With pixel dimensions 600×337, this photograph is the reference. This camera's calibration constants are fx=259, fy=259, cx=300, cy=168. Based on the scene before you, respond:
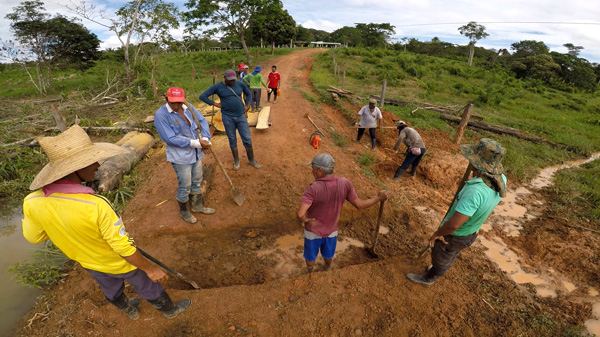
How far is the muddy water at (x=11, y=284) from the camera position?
292 centimetres

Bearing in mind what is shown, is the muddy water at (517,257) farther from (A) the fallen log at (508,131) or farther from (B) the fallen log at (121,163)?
(B) the fallen log at (121,163)

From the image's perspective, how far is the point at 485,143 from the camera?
242 cm

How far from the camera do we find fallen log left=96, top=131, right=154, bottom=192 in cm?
497

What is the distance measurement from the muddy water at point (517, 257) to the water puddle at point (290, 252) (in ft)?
5.95

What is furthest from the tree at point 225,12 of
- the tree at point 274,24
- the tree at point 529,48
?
the tree at point 529,48

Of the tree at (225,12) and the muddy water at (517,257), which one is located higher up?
the tree at (225,12)

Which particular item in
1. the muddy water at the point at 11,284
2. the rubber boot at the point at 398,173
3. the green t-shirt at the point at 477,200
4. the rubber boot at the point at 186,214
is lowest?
the muddy water at the point at 11,284

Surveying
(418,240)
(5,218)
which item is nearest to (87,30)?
(5,218)

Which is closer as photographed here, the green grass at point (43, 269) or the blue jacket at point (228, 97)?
the green grass at point (43, 269)

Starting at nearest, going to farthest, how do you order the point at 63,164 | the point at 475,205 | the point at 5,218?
1. the point at 63,164
2. the point at 475,205
3. the point at 5,218

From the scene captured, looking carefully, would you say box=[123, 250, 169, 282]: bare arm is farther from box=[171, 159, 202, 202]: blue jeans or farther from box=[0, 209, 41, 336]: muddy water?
box=[0, 209, 41, 336]: muddy water

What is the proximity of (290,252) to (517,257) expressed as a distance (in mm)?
3712

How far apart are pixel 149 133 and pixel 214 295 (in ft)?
20.6

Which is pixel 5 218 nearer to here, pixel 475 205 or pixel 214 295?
pixel 214 295
